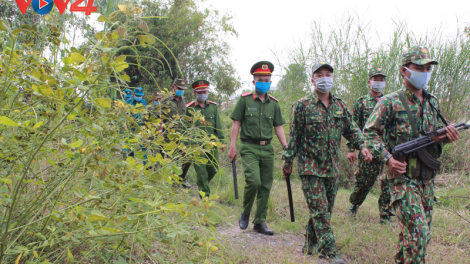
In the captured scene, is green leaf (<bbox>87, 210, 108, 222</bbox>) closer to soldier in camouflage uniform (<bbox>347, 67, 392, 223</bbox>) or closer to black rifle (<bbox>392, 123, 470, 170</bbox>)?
black rifle (<bbox>392, 123, 470, 170</bbox>)

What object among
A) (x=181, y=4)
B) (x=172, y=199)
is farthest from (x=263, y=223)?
(x=181, y=4)

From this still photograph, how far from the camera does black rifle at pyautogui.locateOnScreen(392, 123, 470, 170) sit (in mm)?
2688

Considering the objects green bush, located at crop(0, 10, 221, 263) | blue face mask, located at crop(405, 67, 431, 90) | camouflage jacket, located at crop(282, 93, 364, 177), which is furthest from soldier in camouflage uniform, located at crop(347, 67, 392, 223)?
green bush, located at crop(0, 10, 221, 263)

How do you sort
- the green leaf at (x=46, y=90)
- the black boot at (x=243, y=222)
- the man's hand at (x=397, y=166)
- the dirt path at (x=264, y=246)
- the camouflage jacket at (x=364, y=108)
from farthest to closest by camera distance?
the camouflage jacket at (x=364, y=108) < the black boot at (x=243, y=222) < the dirt path at (x=264, y=246) < the man's hand at (x=397, y=166) < the green leaf at (x=46, y=90)

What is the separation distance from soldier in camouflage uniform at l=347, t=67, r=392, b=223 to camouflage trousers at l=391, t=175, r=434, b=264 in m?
1.34

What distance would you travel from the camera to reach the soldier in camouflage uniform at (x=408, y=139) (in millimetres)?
2562

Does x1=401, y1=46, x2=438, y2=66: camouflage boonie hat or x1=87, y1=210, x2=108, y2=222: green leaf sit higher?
x1=401, y1=46, x2=438, y2=66: camouflage boonie hat

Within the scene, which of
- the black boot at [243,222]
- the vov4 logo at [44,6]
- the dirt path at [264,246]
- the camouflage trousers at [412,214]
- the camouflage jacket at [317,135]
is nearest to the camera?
the vov4 logo at [44,6]

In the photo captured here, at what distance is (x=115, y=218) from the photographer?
135cm

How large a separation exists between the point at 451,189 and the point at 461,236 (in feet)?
8.73

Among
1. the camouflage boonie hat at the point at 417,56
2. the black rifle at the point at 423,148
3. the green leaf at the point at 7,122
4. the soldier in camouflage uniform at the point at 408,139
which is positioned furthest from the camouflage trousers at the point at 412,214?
the green leaf at the point at 7,122

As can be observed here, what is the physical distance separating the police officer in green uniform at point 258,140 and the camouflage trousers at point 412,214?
5.74 ft

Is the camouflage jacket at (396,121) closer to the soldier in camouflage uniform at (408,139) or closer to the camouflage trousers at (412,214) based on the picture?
the soldier in camouflage uniform at (408,139)

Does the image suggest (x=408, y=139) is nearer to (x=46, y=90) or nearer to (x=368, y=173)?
(x=368, y=173)
